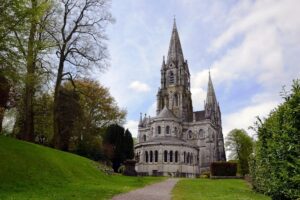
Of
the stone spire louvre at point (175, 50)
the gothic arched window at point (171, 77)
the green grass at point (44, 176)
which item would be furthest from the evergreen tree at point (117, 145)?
the stone spire louvre at point (175, 50)

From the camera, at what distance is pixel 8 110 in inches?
1485

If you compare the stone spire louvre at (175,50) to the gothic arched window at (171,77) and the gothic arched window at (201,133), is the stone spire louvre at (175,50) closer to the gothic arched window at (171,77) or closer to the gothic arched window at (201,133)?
the gothic arched window at (171,77)

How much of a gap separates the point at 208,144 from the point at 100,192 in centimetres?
7148

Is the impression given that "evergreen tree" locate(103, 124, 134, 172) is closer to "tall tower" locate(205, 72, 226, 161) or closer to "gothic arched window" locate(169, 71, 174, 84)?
"gothic arched window" locate(169, 71, 174, 84)

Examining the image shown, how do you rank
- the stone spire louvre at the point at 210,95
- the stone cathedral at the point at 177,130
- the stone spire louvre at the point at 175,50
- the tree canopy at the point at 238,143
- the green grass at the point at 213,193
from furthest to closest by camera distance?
1. the stone spire louvre at the point at 210,95
2. the stone spire louvre at the point at 175,50
3. the tree canopy at the point at 238,143
4. the stone cathedral at the point at 177,130
5. the green grass at the point at 213,193

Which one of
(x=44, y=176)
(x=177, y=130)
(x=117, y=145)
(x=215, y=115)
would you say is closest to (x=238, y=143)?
(x=177, y=130)

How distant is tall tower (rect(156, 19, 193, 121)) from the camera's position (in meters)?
86.6

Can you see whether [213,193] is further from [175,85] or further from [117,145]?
[175,85]

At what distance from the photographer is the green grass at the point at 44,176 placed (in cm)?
1503

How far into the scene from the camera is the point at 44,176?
19.2 metres

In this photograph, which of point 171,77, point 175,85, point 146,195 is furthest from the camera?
point 171,77

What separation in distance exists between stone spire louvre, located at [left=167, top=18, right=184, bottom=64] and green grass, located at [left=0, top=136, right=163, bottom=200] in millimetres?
66154

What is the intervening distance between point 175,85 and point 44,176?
70092 millimetres

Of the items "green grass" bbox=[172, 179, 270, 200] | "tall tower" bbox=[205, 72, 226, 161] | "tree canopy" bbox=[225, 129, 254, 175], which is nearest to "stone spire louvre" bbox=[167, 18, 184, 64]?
"tall tower" bbox=[205, 72, 226, 161]
